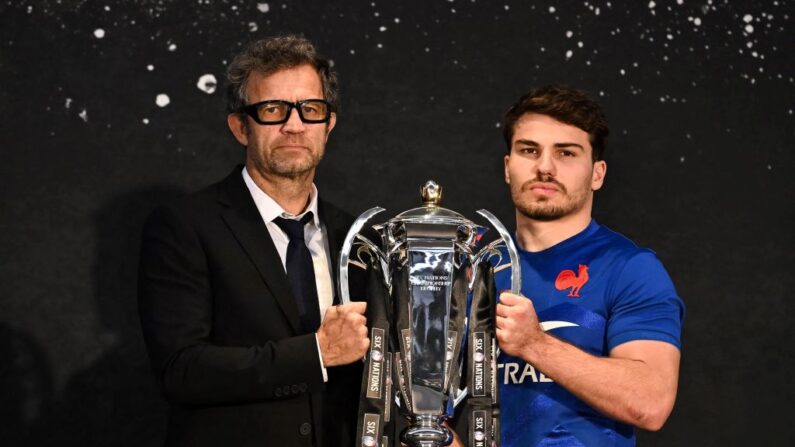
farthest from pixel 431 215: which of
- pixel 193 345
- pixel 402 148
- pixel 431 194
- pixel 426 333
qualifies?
pixel 402 148

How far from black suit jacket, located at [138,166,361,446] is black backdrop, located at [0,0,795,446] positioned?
34.7 inches

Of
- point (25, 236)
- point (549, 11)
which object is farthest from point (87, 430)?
point (549, 11)

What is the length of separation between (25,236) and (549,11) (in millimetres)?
1930

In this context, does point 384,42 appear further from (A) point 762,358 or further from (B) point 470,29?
(A) point 762,358

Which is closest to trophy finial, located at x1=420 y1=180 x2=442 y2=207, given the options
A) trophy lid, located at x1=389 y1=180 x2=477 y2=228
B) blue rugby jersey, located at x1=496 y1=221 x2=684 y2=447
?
trophy lid, located at x1=389 y1=180 x2=477 y2=228

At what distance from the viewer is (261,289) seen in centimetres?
235

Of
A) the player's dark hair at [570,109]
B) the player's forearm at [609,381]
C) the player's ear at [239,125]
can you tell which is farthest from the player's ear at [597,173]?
the player's ear at [239,125]

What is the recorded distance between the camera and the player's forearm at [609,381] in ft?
7.47

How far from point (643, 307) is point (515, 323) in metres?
0.46

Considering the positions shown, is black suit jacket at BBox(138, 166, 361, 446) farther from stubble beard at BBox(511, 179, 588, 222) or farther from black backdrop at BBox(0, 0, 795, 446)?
black backdrop at BBox(0, 0, 795, 446)

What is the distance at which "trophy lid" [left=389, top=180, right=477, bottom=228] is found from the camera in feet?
7.24

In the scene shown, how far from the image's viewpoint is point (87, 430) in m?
3.18

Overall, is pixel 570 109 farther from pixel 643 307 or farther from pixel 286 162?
pixel 286 162

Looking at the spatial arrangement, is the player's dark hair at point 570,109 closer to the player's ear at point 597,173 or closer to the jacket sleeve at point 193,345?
the player's ear at point 597,173
